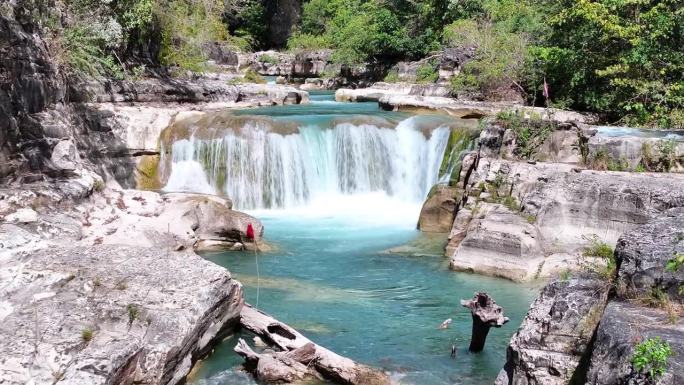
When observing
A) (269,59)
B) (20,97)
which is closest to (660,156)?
(20,97)

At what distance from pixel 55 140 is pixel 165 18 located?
8438 mm

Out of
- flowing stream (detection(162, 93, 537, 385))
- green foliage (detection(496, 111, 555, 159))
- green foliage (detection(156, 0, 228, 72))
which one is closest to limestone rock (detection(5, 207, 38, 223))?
flowing stream (detection(162, 93, 537, 385))

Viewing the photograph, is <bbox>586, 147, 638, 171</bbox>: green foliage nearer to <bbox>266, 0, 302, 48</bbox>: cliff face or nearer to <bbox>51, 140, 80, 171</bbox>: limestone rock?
<bbox>51, 140, 80, 171</bbox>: limestone rock

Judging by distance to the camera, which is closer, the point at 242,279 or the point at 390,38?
the point at 242,279

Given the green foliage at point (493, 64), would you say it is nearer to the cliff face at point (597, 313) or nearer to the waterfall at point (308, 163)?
the waterfall at point (308, 163)

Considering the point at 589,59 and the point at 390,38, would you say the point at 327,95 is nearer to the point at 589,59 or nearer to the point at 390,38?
the point at 390,38

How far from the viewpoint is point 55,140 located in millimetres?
10953

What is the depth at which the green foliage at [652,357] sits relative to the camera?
390 centimetres

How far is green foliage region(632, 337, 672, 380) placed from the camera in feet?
12.8

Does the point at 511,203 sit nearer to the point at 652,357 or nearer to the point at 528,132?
the point at 528,132

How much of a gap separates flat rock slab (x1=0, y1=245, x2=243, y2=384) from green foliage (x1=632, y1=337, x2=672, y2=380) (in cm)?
359

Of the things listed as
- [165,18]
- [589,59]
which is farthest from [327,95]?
[589,59]

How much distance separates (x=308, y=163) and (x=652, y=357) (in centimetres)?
1206

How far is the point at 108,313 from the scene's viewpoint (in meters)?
6.02
